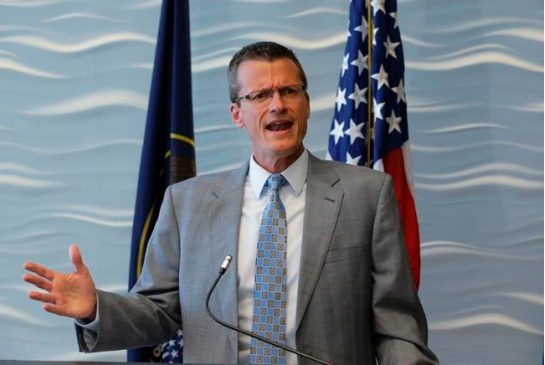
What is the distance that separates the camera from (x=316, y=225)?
2.00 metres

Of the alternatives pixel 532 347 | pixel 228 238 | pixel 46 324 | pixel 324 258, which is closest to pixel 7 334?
pixel 46 324

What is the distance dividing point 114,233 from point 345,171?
1.55 meters

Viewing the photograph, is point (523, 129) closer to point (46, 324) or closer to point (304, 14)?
point (304, 14)

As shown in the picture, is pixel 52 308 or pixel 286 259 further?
pixel 286 259

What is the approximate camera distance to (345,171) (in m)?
2.13

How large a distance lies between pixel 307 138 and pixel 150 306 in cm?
150

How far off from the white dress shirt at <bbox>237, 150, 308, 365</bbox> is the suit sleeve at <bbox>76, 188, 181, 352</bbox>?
0.76ft

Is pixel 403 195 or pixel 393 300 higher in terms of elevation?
pixel 403 195

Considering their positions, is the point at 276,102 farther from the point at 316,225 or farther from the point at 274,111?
the point at 316,225

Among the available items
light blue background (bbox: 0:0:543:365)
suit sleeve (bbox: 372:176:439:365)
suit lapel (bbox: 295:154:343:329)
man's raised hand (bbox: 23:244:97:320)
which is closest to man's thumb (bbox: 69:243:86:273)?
man's raised hand (bbox: 23:244:97:320)

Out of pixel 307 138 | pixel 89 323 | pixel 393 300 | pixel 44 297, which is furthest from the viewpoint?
pixel 307 138

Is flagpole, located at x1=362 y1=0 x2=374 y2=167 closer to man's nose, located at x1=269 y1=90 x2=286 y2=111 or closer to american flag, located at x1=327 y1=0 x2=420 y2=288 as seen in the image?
american flag, located at x1=327 y1=0 x2=420 y2=288

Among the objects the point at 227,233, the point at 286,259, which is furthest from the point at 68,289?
the point at 286,259

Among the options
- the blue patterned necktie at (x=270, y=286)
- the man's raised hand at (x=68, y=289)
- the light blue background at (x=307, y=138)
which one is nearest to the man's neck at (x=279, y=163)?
the blue patterned necktie at (x=270, y=286)
